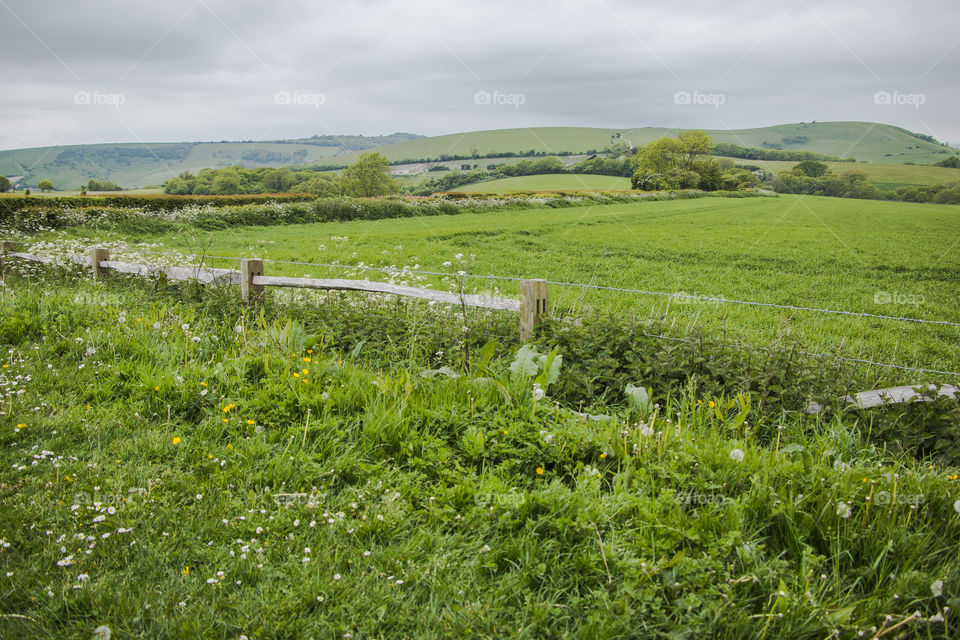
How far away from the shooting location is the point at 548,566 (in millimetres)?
2764

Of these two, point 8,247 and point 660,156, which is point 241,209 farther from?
point 660,156

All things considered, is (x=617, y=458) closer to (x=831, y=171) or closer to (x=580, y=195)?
(x=580, y=195)

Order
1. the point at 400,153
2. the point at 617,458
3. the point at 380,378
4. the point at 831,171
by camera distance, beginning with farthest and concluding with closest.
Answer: the point at 400,153, the point at 831,171, the point at 380,378, the point at 617,458

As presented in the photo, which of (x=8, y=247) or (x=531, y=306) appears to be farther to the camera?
(x=8, y=247)

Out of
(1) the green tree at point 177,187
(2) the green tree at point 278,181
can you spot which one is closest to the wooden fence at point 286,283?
(1) the green tree at point 177,187

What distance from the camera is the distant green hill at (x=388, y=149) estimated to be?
79.0m

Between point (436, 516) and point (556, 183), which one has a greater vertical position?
point (556, 183)

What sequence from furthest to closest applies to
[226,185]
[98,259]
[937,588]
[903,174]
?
1. [903,174]
2. [226,185]
3. [98,259]
4. [937,588]

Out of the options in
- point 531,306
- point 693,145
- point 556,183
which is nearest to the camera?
point 531,306

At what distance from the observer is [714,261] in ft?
53.9

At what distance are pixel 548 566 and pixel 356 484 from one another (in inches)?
54.9

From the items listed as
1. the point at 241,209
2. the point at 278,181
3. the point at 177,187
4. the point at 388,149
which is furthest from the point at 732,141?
the point at 241,209

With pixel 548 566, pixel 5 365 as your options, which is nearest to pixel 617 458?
pixel 548 566

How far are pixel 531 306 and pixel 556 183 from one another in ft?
186
